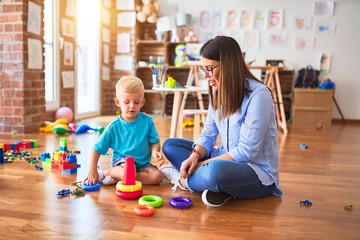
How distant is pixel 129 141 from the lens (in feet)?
5.57

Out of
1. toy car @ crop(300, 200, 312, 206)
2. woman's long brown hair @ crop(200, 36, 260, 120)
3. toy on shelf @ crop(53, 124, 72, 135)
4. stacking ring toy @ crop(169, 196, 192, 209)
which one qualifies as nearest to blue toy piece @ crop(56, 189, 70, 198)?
stacking ring toy @ crop(169, 196, 192, 209)

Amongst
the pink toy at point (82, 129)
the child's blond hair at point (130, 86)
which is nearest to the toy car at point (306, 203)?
the child's blond hair at point (130, 86)

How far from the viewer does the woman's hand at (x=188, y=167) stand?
1.49 m

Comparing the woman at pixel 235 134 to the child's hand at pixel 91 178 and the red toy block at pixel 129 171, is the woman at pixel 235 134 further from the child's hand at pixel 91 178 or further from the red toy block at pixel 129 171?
the child's hand at pixel 91 178

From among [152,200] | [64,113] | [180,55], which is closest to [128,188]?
[152,200]

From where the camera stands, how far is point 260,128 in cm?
139

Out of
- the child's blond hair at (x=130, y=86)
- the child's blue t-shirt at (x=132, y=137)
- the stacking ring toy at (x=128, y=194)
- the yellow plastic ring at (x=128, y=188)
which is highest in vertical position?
the child's blond hair at (x=130, y=86)

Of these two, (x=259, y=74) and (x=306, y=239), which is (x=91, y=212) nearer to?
(x=306, y=239)

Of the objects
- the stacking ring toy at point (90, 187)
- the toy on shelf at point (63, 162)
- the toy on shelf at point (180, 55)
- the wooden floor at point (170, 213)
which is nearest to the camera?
the wooden floor at point (170, 213)

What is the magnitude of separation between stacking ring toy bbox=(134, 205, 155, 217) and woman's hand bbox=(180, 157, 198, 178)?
216 mm

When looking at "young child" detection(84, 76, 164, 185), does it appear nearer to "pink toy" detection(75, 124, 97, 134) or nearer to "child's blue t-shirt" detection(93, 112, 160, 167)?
"child's blue t-shirt" detection(93, 112, 160, 167)

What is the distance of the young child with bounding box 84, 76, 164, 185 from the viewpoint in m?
1.62

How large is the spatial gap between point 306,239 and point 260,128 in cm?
43

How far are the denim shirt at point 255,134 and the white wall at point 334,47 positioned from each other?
3959 mm
